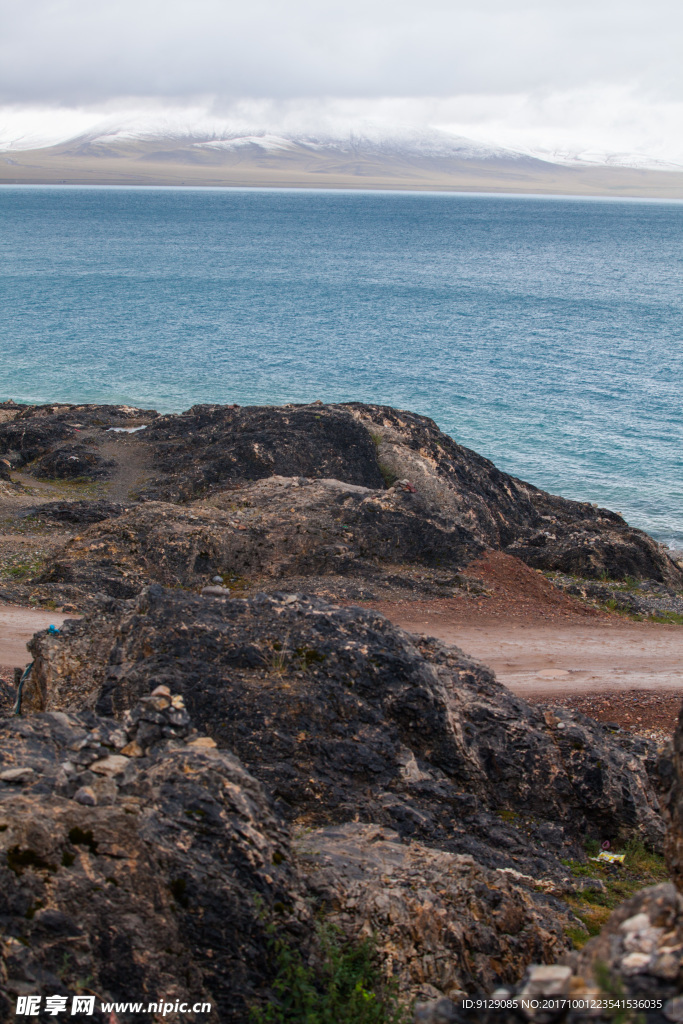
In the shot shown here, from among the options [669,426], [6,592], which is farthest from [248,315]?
[6,592]

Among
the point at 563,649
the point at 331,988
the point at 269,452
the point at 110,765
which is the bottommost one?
the point at 563,649

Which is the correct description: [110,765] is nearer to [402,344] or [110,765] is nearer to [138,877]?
[138,877]

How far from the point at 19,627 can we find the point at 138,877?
13.7 meters

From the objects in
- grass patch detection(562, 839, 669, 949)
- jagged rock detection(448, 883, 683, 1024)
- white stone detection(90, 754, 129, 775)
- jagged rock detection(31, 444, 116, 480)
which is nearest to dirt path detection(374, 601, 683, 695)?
grass patch detection(562, 839, 669, 949)

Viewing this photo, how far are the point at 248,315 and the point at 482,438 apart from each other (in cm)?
4846

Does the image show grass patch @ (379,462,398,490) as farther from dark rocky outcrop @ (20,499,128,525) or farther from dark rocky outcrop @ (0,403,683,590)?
dark rocky outcrop @ (20,499,128,525)

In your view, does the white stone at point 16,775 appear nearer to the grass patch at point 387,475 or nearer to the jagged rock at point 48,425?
the grass patch at point 387,475

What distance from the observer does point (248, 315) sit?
91.4 meters

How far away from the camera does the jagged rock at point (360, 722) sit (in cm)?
1228

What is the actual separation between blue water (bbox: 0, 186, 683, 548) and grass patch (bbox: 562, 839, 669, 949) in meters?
28.6

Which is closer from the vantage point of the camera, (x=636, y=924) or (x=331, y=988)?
(x=636, y=924)

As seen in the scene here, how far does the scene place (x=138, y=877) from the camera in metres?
8.44

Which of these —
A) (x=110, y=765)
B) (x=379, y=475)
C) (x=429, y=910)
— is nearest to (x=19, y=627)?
(x=110, y=765)

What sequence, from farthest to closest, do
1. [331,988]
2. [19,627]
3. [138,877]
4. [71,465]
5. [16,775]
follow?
[71,465] → [19,627] → [16,775] → [331,988] → [138,877]
